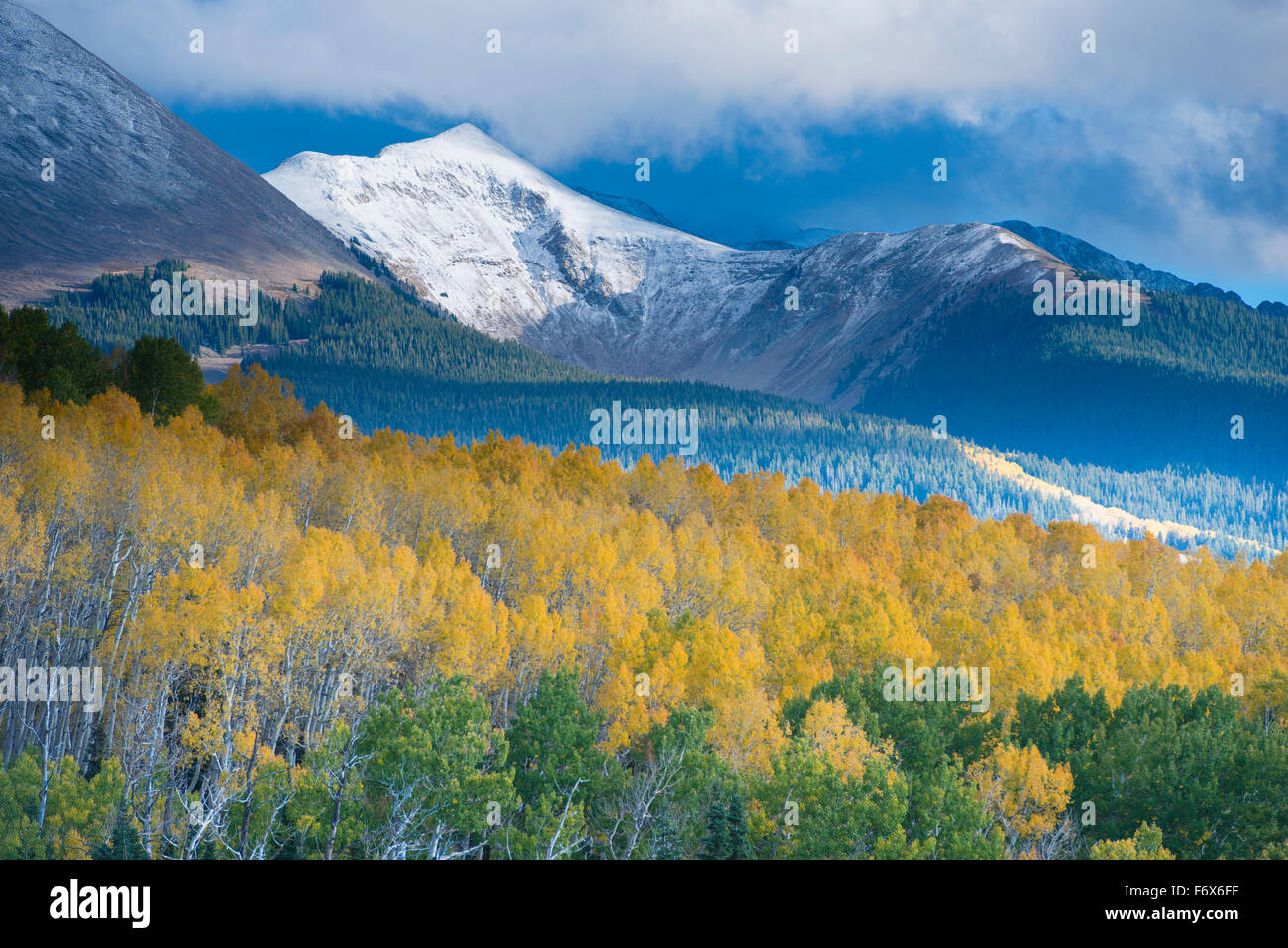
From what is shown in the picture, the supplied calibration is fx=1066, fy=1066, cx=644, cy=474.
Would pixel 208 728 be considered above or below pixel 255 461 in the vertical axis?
below

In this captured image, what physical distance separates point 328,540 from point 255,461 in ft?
85.7

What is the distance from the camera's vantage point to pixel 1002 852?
4519 cm

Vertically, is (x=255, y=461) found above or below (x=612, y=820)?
above

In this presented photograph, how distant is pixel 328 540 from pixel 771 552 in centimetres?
5492
